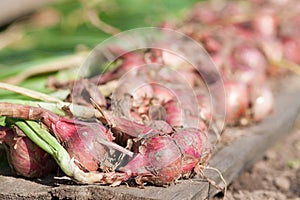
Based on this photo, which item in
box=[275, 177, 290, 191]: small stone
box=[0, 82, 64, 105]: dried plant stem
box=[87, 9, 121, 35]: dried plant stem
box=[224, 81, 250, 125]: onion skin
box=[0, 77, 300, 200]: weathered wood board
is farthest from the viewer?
box=[87, 9, 121, 35]: dried plant stem

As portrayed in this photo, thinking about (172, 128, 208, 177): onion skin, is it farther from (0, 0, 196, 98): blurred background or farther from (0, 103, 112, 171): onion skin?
(0, 0, 196, 98): blurred background

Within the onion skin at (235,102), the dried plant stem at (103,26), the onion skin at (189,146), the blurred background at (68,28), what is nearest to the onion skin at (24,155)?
the onion skin at (189,146)

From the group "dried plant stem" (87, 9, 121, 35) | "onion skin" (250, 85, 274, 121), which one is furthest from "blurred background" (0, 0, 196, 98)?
"onion skin" (250, 85, 274, 121)

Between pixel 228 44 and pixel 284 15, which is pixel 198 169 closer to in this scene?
pixel 228 44

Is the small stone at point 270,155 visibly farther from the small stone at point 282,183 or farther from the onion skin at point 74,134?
the onion skin at point 74,134

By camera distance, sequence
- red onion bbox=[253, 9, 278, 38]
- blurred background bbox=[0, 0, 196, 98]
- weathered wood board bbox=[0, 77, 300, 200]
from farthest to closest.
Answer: red onion bbox=[253, 9, 278, 38] < blurred background bbox=[0, 0, 196, 98] < weathered wood board bbox=[0, 77, 300, 200]

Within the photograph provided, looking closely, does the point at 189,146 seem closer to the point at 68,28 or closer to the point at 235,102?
the point at 235,102

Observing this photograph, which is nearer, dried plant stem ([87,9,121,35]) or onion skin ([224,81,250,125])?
onion skin ([224,81,250,125])
